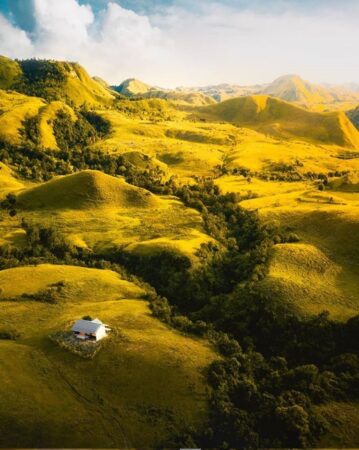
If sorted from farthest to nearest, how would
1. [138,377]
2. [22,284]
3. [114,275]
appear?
[114,275], [22,284], [138,377]

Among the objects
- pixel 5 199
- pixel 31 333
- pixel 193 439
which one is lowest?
pixel 193 439

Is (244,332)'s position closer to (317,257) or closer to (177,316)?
(177,316)

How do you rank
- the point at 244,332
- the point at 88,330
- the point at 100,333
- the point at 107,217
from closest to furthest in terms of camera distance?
the point at 88,330
the point at 100,333
the point at 244,332
the point at 107,217

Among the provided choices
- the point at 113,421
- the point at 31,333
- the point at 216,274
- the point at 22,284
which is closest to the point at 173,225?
the point at 216,274

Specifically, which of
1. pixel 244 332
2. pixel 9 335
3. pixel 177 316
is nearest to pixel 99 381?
pixel 9 335

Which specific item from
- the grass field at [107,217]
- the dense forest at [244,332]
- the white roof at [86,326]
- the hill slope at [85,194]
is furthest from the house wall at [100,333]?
the hill slope at [85,194]

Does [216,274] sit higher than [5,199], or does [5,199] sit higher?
[5,199]

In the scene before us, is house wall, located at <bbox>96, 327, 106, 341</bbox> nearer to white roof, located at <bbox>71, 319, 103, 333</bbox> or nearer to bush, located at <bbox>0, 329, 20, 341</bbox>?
white roof, located at <bbox>71, 319, 103, 333</bbox>

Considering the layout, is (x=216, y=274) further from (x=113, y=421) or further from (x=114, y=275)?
(x=113, y=421)
